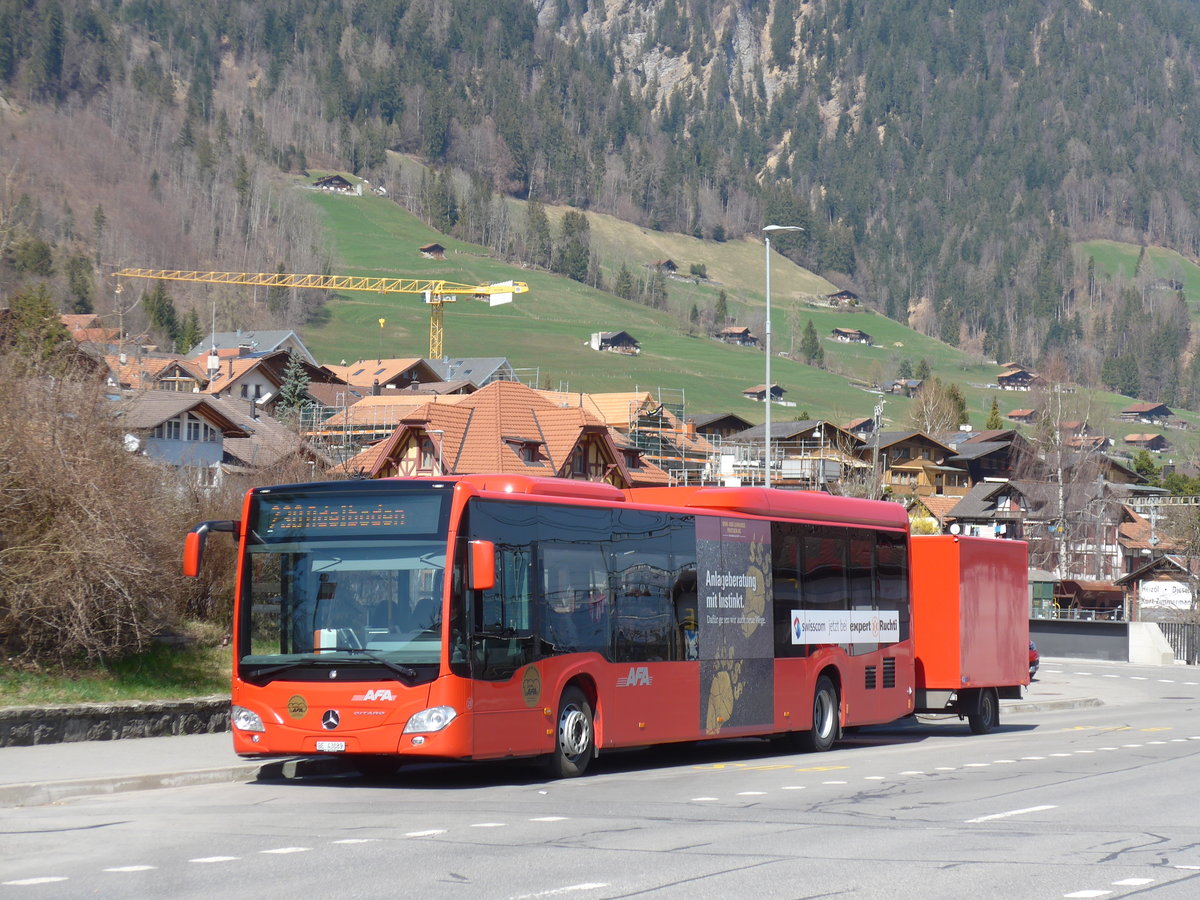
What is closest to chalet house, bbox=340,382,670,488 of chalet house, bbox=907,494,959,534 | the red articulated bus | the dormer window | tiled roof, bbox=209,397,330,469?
the dormer window

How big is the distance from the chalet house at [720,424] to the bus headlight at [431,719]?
125 m

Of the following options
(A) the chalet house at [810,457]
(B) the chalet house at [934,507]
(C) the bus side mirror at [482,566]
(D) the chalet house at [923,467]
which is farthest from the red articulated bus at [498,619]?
(D) the chalet house at [923,467]

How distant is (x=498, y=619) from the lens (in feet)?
49.7

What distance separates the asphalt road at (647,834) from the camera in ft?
31.9

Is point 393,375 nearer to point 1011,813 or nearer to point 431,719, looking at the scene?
point 431,719

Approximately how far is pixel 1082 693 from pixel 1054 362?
103 metres

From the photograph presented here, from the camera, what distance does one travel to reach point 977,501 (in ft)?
348

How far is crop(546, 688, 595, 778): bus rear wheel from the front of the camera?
15961 millimetres

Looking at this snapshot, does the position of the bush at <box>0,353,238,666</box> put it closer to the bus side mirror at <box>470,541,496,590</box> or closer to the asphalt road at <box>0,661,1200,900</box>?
the asphalt road at <box>0,661,1200,900</box>

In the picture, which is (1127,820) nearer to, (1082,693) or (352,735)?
(352,735)

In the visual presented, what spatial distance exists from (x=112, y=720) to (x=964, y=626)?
12345mm

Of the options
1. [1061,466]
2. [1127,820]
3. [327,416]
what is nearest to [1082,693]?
[1127,820]

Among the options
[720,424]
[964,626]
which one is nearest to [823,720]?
[964,626]

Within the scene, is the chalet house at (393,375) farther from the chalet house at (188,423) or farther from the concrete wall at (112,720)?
the concrete wall at (112,720)
